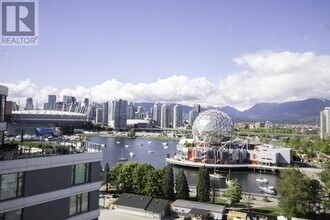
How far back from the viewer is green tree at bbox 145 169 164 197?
957 inches

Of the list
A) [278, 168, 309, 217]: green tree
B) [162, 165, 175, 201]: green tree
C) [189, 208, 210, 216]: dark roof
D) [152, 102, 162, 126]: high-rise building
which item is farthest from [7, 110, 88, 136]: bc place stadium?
[278, 168, 309, 217]: green tree

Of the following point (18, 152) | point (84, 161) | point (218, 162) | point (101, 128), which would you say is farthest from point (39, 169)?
point (101, 128)

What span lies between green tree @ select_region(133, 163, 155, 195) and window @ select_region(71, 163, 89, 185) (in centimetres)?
1722

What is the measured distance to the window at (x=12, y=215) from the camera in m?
6.20

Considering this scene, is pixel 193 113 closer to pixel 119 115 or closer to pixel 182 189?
pixel 119 115

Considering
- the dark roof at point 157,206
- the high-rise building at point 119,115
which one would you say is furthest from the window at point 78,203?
the high-rise building at point 119,115

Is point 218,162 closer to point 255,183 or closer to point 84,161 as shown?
point 255,183

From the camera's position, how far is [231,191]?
24.2m

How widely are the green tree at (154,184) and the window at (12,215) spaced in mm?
18349

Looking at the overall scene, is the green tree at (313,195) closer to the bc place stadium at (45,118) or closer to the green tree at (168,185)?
the green tree at (168,185)

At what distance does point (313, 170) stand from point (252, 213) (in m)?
30.6

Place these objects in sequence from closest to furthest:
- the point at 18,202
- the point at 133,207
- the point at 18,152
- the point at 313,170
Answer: the point at 18,202 → the point at 18,152 → the point at 133,207 → the point at 313,170

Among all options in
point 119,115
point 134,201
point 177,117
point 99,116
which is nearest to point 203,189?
point 134,201

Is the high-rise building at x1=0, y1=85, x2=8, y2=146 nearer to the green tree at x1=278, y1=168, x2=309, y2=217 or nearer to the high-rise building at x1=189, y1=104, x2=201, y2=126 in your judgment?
the green tree at x1=278, y1=168, x2=309, y2=217
